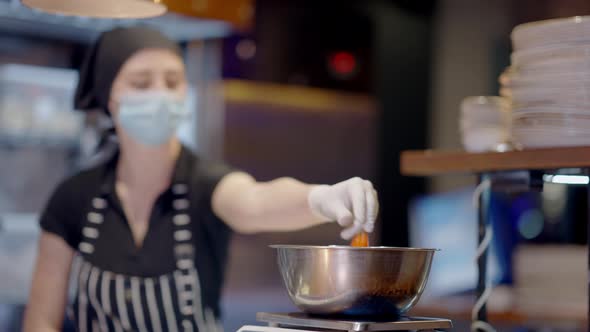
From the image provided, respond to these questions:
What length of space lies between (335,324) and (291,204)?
58 centimetres

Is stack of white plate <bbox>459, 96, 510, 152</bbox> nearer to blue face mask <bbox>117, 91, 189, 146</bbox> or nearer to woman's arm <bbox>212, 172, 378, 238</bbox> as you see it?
woman's arm <bbox>212, 172, 378, 238</bbox>

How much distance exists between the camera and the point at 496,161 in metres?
1.67

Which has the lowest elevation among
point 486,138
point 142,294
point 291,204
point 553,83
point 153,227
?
point 142,294

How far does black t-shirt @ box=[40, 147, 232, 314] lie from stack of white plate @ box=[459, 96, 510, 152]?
0.61 meters

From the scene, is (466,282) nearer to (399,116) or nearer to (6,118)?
(399,116)

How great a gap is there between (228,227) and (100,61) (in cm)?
Answer: 51

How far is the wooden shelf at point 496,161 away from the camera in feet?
5.08

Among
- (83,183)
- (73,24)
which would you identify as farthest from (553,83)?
(73,24)

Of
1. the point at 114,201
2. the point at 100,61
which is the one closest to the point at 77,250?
the point at 114,201

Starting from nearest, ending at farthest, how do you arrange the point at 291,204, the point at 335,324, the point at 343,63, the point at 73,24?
the point at 335,324 < the point at 291,204 < the point at 73,24 < the point at 343,63

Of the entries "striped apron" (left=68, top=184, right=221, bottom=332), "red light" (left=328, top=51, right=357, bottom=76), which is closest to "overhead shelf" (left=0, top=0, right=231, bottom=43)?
"red light" (left=328, top=51, right=357, bottom=76)

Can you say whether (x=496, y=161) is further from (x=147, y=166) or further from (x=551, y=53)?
(x=147, y=166)

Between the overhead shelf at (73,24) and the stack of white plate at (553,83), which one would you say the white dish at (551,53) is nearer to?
the stack of white plate at (553,83)

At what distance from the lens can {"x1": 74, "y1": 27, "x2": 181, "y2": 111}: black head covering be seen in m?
2.13
